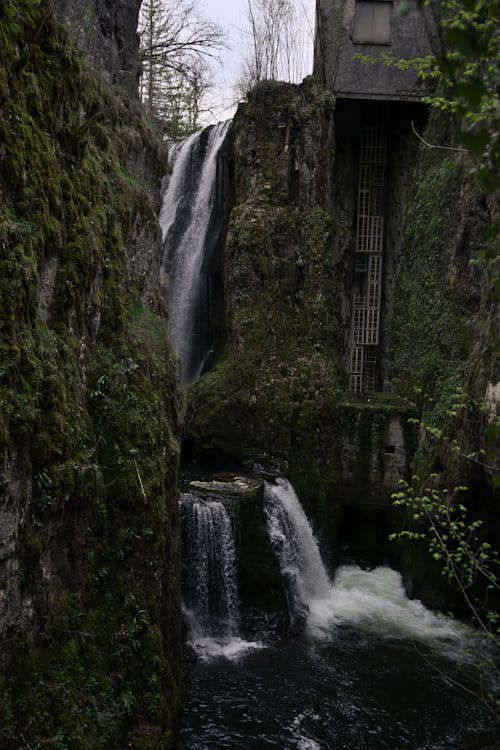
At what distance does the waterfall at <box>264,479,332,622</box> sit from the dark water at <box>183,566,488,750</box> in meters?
0.65

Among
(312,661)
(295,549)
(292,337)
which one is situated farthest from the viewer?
(292,337)

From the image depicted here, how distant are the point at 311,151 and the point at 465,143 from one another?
1773 cm

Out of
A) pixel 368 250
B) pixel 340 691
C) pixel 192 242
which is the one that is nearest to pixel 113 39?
pixel 192 242

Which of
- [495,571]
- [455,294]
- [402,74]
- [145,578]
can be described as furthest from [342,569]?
[402,74]

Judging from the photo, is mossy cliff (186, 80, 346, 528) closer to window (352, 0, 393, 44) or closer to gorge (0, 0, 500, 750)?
gorge (0, 0, 500, 750)

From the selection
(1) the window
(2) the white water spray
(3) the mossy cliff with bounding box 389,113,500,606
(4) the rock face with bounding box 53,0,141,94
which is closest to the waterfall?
(2) the white water spray

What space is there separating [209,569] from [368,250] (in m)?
12.3

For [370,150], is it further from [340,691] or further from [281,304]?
[340,691]

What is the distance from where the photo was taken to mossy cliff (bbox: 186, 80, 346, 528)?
17.0 meters

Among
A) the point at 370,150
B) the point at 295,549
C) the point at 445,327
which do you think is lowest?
the point at 295,549

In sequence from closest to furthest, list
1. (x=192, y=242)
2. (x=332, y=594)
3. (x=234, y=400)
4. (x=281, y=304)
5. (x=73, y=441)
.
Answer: (x=73, y=441) < (x=332, y=594) < (x=234, y=400) < (x=281, y=304) < (x=192, y=242)

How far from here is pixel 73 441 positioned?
6.88m

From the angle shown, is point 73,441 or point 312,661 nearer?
point 73,441

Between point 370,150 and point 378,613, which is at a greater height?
point 370,150
